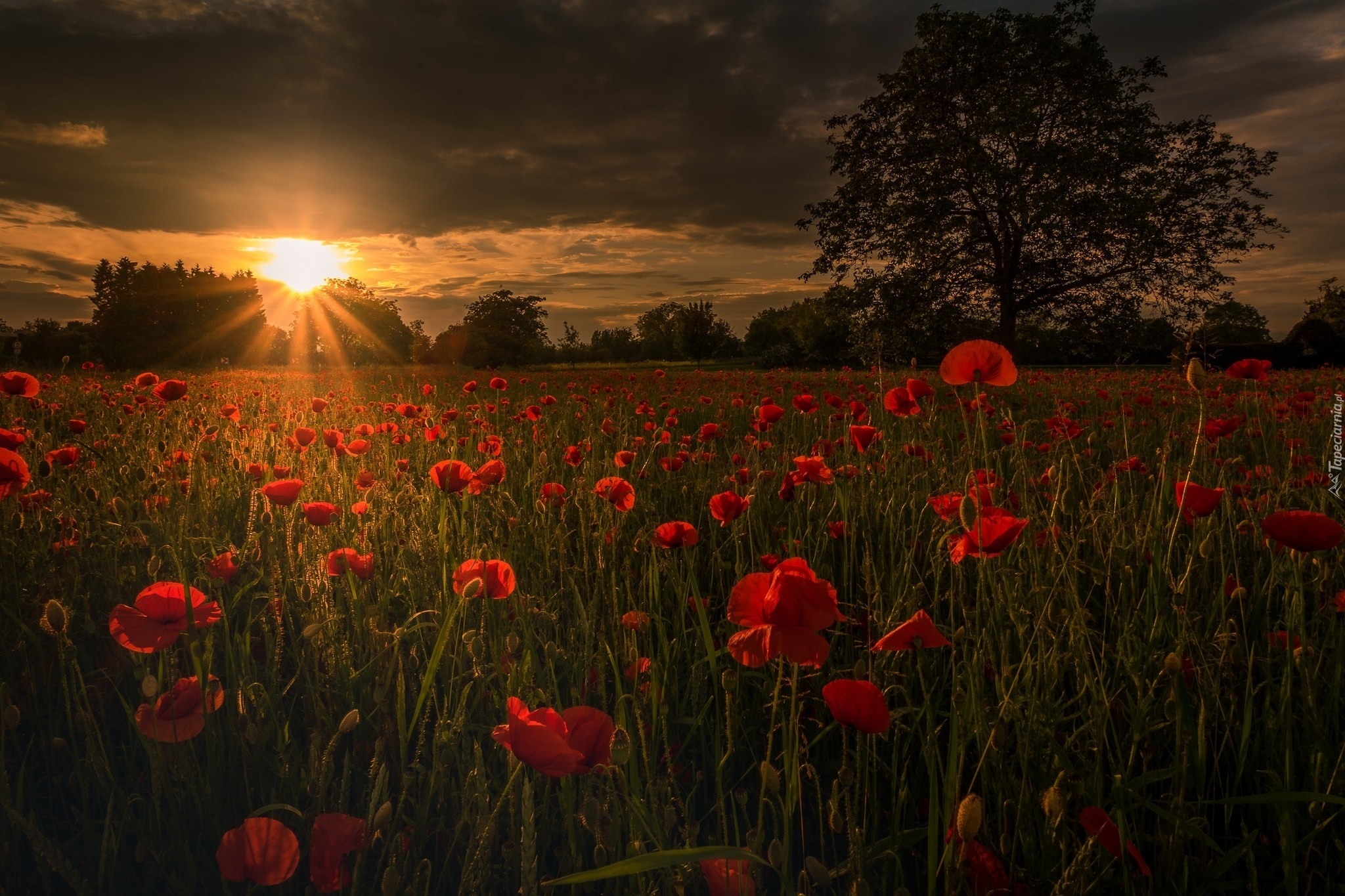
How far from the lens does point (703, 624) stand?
1.59 m

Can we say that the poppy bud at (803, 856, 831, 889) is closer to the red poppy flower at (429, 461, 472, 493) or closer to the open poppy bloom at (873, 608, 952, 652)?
the open poppy bloom at (873, 608, 952, 652)

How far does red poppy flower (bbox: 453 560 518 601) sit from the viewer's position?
1513mm

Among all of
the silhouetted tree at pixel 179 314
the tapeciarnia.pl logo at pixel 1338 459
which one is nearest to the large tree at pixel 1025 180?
the tapeciarnia.pl logo at pixel 1338 459

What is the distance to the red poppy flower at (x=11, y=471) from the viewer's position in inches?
69.1

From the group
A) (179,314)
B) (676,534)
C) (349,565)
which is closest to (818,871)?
(676,534)

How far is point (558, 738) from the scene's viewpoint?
36.7 inches

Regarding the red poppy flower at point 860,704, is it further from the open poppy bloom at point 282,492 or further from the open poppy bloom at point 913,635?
the open poppy bloom at point 282,492

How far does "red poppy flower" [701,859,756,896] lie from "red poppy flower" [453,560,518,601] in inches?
26.1

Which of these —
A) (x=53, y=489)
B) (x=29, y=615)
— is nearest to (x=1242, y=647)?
(x=29, y=615)

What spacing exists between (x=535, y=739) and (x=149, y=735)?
742 millimetres

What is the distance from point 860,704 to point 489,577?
0.82 metres

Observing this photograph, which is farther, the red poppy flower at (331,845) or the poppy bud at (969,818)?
the red poppy flower at (331,845)

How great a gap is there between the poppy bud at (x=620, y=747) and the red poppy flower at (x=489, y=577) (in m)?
0.57

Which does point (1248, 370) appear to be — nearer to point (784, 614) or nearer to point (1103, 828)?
point (1103, 828)
